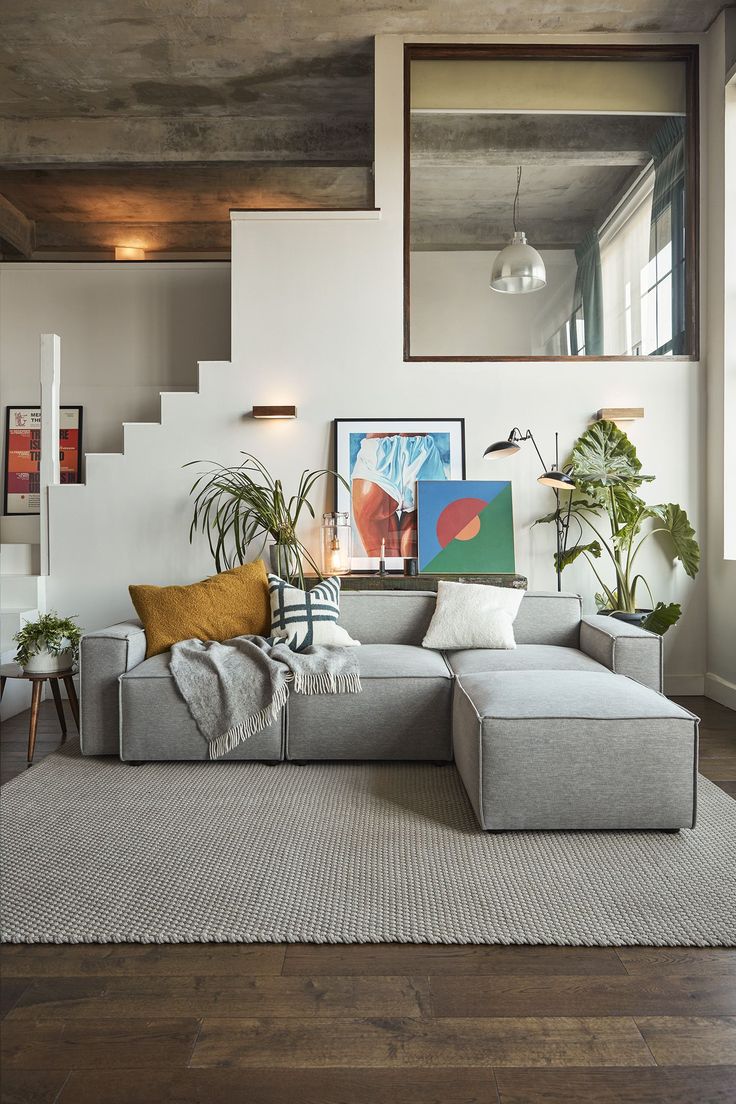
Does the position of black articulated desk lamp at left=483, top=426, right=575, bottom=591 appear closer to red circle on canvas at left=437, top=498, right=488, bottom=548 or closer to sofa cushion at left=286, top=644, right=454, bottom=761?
red circle on canvas at left=437, top=498, right=488, bottom=548

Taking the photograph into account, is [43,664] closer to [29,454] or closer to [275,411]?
[275,411]

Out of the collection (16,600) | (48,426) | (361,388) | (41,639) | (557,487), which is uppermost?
(361,388)

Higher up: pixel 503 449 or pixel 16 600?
pixel 503 449

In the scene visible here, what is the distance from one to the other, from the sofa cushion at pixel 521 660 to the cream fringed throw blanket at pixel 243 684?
51 centimetres

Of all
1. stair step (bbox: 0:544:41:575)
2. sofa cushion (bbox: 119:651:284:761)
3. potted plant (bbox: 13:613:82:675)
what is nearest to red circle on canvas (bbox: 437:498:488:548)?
sofa cushion (bbox: 119:651:284:761)

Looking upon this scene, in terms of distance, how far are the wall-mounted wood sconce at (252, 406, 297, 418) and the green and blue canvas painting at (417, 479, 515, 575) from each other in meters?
0.92

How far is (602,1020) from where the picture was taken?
63.0 inches

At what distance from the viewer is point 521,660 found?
3449mm

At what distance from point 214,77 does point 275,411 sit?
2.46m

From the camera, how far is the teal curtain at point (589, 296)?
4918 mm

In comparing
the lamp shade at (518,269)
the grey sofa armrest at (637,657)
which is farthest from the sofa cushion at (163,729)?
the lamp shade at (518,269)

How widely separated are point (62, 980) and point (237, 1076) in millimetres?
547

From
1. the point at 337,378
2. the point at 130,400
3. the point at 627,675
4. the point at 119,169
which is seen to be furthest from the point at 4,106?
the point at 627,675

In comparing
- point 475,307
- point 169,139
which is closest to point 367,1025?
point 475,307
